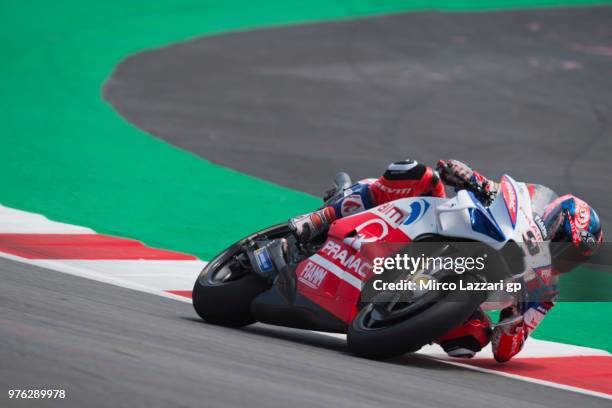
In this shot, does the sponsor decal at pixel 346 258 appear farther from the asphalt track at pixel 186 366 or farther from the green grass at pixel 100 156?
the green grass at pixel 100 156

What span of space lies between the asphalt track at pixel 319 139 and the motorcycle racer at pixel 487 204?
245 mm

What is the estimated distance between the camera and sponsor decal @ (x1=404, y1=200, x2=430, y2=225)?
247 inches

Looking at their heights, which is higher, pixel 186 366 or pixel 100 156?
pixel 100 156

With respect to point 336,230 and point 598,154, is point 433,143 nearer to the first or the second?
point 598,154

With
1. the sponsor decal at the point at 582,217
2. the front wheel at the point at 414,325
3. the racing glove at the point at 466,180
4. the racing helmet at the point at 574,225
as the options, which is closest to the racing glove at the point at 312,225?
the racing glove at the point at 466,180

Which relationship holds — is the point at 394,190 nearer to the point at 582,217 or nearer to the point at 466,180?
the point at 466,180

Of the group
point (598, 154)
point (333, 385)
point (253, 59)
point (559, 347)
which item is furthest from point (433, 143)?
point (333, 385)

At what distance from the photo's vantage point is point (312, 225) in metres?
6.79

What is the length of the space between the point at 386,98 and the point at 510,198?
11174 millimetres

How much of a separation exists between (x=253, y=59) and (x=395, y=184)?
13.1 metres

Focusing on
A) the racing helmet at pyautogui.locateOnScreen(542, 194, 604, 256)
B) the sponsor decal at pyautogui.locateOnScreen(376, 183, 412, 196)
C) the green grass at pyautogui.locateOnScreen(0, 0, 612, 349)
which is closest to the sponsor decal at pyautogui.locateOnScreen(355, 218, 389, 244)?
the sponsor decal at pyautogui.locateOnScreen(376, 183, 412, 196)

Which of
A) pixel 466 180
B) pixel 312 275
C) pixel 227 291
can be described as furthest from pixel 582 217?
pixel 227 291

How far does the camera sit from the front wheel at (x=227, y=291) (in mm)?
6750

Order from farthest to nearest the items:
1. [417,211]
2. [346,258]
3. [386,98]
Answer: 1. [386,98]
2. [346,258]
3. [417,211]
